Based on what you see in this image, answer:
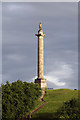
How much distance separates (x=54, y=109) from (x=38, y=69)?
32180 mm

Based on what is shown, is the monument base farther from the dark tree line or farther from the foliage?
the foliage

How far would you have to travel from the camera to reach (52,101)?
89.1 metres

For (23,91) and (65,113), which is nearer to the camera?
(65,113)

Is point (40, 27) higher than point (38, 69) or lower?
higher

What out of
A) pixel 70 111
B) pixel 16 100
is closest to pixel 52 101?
pixel 16 100

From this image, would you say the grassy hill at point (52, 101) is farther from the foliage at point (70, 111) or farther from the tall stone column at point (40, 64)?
the foliage at point (70, 111)

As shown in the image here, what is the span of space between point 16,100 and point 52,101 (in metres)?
29.0

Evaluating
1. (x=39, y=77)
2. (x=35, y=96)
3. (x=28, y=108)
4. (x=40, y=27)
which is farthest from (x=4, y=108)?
(x=40, y=27)

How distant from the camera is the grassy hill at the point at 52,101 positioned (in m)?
69.6

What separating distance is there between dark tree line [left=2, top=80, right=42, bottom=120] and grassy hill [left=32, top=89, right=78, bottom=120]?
17.6 feet

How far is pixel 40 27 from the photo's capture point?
108m

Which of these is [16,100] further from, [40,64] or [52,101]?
[40,64]

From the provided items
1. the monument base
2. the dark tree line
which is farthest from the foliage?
the monument base

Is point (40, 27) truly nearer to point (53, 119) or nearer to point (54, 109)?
point (54, 109)
